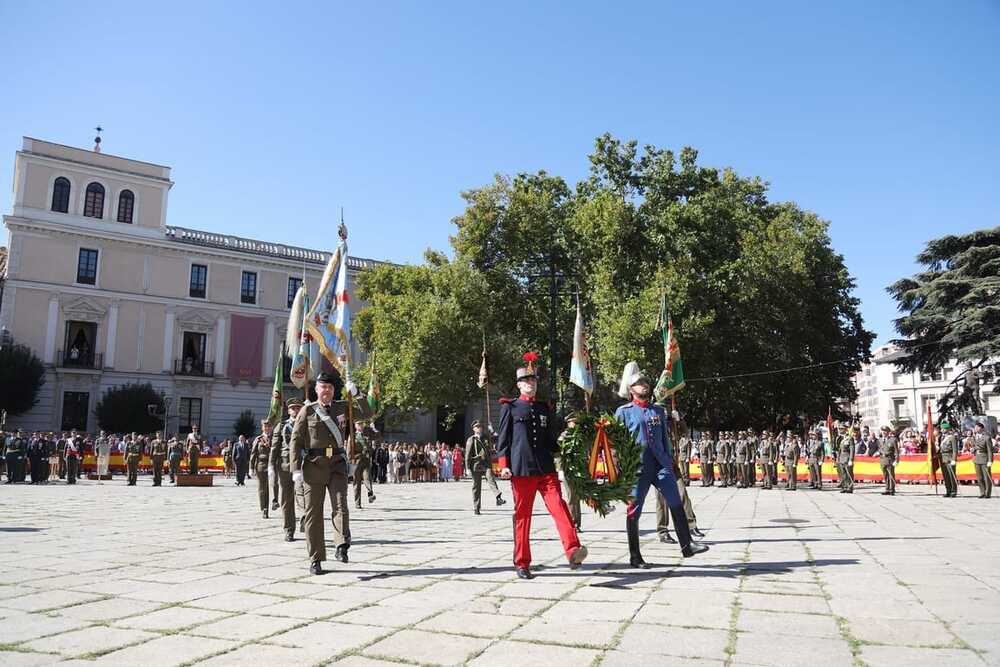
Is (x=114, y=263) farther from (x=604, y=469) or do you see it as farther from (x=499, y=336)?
(x=604, y=469)

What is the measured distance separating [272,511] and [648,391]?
9.13m

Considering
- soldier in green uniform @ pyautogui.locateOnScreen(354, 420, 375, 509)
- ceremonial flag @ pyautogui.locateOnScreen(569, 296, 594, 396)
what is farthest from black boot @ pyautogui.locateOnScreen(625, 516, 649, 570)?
soldier in green uniform @ pyautogui.locateOnScreen(354, 420, 375, 509)

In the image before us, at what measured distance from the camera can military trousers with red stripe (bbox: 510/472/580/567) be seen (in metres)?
6.77

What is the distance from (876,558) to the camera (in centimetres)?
784

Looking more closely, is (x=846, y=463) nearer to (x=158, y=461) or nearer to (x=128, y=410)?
(x=158, y=461)

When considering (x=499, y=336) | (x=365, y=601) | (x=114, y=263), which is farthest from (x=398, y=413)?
(x=365, y=601)

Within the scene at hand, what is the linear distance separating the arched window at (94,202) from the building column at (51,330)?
5.39 metres

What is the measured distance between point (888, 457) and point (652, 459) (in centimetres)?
1641

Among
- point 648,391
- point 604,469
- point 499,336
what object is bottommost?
point 604,469

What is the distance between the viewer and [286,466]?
10914 millimetres

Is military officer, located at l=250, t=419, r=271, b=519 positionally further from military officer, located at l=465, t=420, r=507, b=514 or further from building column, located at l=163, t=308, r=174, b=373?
building column, located at l=163, t=308, r=174, b=373

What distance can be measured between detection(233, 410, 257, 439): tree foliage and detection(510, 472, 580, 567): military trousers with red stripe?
139 feet

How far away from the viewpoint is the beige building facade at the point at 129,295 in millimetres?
41531

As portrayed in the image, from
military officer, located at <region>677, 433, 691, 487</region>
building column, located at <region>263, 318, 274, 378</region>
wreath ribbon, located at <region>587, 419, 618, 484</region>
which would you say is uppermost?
building column, located at <region>263, 318, 274, 378</region>
